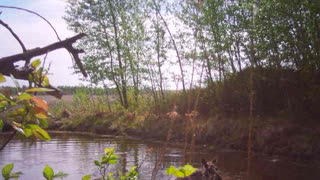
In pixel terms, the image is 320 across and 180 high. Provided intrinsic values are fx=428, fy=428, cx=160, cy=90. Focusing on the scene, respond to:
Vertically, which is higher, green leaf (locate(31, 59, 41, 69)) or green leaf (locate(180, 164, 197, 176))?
green leaf (locate(31, 59, 41, 69))

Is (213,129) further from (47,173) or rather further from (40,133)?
(40,133)

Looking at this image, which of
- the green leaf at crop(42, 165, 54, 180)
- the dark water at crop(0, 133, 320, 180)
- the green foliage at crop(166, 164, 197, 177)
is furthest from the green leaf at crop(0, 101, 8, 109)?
the dark water at crop(0, 133, 320, 180)

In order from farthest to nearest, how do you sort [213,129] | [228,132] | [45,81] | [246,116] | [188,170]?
[213,129] → [246,116] → [228,132] → [188,170] → [45,81]

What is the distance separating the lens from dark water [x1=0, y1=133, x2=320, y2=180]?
1095 cm

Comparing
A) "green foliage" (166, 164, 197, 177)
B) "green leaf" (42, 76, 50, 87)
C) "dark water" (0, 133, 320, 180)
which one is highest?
"green leaf" (42, 76, 50, 87)

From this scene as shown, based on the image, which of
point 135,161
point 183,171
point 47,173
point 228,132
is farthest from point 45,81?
point 228,132

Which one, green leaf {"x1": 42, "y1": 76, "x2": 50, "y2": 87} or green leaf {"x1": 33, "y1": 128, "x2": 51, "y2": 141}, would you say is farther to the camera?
green leaf {"x1": 42, "y1": 76, "x2": 50, "y2": 87}

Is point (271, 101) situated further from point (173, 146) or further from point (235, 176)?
point (235, 176)

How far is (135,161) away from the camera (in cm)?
1308

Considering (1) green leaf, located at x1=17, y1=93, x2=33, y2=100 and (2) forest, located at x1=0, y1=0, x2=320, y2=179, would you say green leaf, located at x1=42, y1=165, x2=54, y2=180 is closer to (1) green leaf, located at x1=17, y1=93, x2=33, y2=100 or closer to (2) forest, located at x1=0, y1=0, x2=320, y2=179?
(1) green leaf, located at x1=17, y1=93, x2=33, y2=100

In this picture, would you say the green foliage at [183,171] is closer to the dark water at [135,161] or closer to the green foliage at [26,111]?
the green foliage at [26,111]

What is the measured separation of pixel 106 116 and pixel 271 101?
11.7 metres

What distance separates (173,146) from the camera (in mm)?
16672

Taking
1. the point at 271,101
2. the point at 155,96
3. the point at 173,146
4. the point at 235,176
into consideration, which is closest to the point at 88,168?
the point at 235,176
